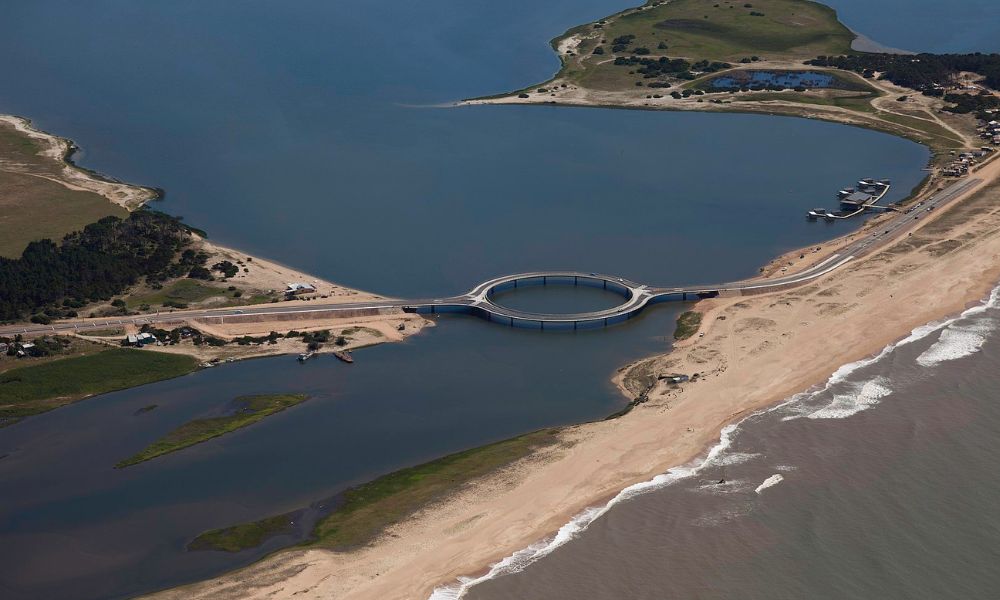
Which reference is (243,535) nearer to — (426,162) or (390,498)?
(390,498)

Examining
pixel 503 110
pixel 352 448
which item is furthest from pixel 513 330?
pixel 503 110

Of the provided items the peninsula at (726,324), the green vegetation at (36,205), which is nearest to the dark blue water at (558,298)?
the peninsula at (726,324)

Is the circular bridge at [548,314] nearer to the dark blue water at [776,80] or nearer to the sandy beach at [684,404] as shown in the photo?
the sandy beach at [684,404]

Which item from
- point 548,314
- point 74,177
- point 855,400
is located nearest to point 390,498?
point 548,314

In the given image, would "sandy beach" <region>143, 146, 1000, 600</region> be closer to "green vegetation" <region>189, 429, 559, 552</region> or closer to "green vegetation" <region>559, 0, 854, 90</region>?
"green vegetation" <region>189, 429, 559, 552</region>

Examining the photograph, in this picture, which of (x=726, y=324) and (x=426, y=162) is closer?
(x=726, y=324)

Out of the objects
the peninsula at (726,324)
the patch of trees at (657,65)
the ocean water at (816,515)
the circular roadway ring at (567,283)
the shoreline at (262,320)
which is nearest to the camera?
the ocean water at (816,515)

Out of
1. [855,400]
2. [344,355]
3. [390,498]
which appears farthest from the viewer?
[344,355]
